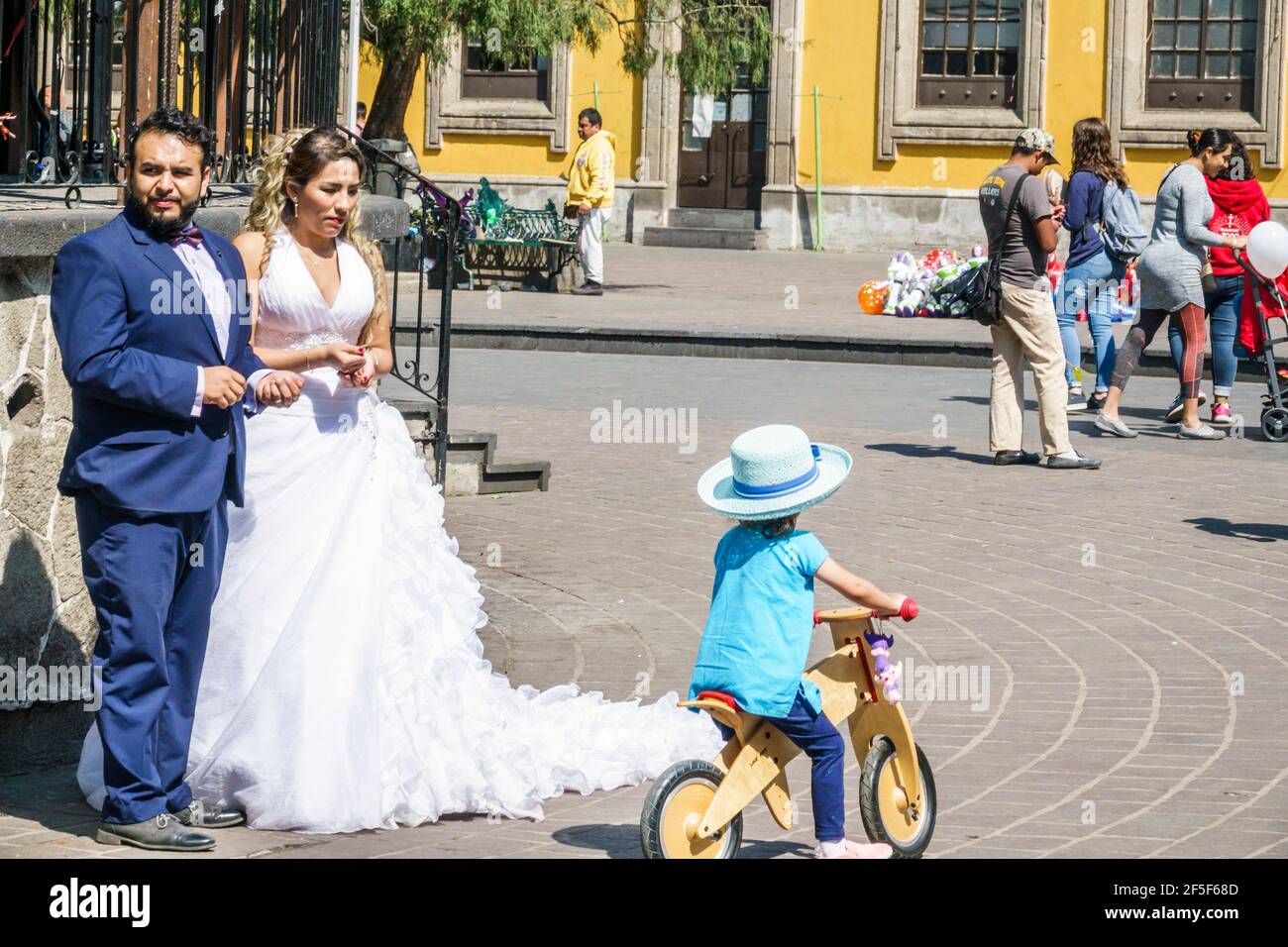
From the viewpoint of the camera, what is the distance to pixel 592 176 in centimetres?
2172

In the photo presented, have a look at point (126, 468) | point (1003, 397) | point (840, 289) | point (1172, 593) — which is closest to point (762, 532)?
point (126, 468)

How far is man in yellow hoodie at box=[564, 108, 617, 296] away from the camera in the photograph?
70.9 feet

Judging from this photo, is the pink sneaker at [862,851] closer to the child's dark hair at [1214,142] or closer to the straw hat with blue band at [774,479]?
the straw hat with blue band at [774,479]

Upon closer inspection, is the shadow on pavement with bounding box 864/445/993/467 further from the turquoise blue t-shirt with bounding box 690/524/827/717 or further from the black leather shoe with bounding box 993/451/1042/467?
the turquoise blue t-shirt with bounding box 690/524/827/717

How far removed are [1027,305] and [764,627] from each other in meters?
6.80

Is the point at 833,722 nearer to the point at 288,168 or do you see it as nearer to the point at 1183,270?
the point at 288,168

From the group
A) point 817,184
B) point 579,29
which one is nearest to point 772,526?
point 579,29

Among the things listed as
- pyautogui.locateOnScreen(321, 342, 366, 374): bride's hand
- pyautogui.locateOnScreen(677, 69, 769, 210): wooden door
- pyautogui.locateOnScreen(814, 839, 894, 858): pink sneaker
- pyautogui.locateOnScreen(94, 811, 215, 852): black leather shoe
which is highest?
pyautogui.locateOnScreen(677, 69, 769, 210): wooden door

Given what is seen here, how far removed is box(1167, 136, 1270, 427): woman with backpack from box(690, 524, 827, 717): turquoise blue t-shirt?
8.65 m

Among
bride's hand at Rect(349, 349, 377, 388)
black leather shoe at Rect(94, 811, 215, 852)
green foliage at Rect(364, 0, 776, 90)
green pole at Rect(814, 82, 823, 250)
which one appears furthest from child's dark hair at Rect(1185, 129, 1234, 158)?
green pole at Rect(814, 82, 823, 250)

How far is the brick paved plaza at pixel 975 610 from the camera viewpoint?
5.30m

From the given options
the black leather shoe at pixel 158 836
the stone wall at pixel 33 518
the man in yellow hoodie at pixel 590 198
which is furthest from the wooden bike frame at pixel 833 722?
the man in yellow hoodie at pixel 590 198

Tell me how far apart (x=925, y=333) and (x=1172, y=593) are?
9.64 m

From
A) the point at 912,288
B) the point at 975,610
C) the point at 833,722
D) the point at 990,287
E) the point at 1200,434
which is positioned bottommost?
the point at 975,610
